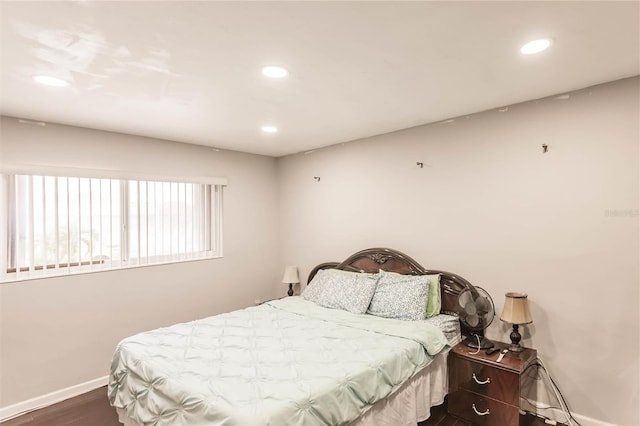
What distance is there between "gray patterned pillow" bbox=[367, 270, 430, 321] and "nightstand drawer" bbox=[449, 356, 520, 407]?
1.49 ft

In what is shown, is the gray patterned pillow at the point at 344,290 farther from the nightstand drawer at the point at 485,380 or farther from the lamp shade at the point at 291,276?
the nightstand drawer at the point at 485,380

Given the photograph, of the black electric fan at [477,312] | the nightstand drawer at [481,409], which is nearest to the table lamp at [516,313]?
the black electric fan at [477,312]

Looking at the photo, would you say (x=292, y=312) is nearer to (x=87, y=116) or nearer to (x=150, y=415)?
(x=150, y=415)

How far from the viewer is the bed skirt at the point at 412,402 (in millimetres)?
2002

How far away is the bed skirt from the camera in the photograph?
6.57 ft

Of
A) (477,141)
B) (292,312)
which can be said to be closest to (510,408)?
(292,312)

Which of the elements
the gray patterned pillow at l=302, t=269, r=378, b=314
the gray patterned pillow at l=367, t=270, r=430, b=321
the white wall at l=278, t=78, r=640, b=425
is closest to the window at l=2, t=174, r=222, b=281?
the gray patterned pillow at l=302, t=269, r=378, b=314

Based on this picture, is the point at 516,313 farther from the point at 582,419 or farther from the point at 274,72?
the point at 274,72

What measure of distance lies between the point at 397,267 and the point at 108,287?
2.82 m

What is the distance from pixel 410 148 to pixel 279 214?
2157 mm

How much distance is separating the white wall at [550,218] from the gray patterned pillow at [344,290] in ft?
1.72

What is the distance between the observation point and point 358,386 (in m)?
1.87

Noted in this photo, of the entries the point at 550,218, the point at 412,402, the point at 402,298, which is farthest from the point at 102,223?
the point at 550,218

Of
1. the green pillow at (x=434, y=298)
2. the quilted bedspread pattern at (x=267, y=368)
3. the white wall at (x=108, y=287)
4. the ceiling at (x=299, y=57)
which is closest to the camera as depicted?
the ceiling at (x=299, y=57)
